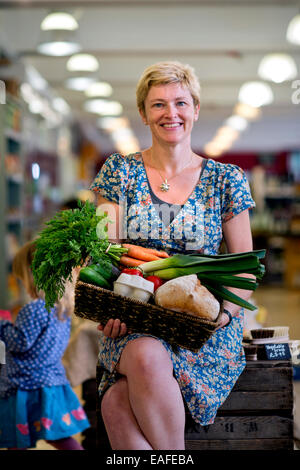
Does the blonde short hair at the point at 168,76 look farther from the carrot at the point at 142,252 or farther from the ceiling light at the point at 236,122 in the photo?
the ceiling light at the point at 236,122

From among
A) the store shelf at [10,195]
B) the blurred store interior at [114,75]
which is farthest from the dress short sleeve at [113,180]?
the store shelf at [10,195]

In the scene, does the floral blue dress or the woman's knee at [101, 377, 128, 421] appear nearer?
the woman's knee at [101, 377, 128, 421]

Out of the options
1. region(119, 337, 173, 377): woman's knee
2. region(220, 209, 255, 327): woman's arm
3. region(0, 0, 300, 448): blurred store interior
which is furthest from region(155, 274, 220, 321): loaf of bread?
region(0, 0, 300, 448): blurred store interior

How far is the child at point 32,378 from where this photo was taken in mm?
2639

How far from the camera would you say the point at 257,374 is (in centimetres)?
217

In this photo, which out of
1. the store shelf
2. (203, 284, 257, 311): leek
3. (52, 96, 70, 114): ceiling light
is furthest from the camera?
(52, 96, 70, 114): ceiling light

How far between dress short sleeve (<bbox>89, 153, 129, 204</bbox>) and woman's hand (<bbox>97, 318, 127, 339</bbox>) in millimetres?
484

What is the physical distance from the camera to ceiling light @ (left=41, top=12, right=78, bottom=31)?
5.50 m

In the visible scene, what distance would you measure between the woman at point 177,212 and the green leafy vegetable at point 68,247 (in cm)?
20

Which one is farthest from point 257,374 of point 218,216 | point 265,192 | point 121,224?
point 265,192

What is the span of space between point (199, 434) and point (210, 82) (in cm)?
857

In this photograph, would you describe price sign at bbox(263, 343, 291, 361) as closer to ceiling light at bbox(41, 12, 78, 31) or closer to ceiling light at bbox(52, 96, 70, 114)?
ceiling light at bbox(41, 12, 78, 31)

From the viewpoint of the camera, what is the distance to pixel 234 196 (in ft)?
7.08

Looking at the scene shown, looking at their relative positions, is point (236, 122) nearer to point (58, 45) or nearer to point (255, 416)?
point (58, 45)
